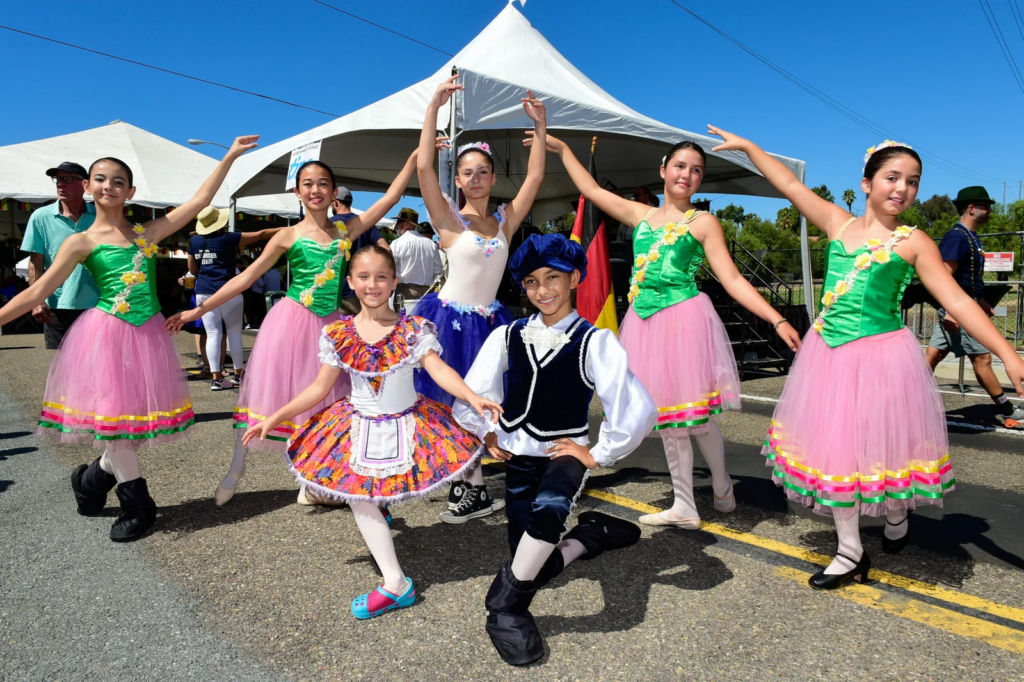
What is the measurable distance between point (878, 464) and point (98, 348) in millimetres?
3935

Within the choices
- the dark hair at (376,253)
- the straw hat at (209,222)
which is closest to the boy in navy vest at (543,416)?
the dark hair at (376,253)

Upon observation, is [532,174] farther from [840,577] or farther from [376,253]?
[840,577]

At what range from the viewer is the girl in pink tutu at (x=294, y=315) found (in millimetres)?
3869

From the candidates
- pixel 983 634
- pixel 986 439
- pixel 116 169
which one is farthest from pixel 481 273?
pixel 986 439

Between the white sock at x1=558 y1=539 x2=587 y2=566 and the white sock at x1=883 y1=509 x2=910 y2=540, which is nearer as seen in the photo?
the white sock at x1=558 y1=539 x2=587 y2=566

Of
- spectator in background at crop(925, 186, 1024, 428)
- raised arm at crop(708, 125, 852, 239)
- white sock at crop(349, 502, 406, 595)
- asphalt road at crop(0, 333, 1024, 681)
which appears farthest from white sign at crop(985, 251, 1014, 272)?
white sock at crop(349, 502, 406, 595)

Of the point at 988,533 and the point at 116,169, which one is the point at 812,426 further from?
the point at 116,169

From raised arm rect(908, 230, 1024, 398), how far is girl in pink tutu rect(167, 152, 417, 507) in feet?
8.85

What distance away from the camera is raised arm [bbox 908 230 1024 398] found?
2764mm

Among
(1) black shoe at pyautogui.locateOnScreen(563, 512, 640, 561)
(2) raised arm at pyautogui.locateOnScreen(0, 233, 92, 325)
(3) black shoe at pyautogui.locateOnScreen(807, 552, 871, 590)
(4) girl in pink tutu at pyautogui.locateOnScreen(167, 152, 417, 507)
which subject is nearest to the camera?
(3) black shoe at pyautogui.locateOnScreen(807, 552, 871, 590)

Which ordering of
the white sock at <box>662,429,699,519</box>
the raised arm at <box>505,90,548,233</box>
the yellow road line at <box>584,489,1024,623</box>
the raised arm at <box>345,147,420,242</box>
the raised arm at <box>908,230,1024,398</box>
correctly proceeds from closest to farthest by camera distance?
1. the raised arm at <box>908,230,1024,398</box>
2. the yellow road line at <box>584,489,1024,623</box>
3. the white sock at <box>662,429,699,519</box>
4. the raised arm at <box>505,90,548,233</box>
5. the raised arm at <box>345,147,420,242</box>

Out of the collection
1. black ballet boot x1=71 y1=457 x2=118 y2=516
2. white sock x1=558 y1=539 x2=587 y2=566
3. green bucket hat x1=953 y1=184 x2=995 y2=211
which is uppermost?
green bucket hat x1=953 y1=184 x2=995 y2=211

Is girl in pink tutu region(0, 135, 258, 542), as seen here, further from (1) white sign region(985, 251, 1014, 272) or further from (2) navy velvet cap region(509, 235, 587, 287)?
(1) white sign region(985, 251, 1014, 272)

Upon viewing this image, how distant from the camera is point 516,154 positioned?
45.1 ft
